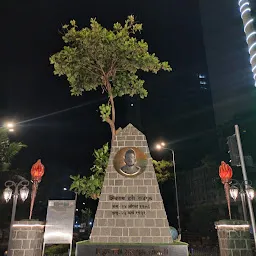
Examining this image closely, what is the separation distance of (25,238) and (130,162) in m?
4.45

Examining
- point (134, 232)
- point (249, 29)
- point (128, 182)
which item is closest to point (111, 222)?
point (134, 232)

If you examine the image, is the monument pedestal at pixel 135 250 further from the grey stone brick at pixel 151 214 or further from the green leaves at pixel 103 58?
the green leaves at pixel 103 58

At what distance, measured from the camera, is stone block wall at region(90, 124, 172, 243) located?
7766 mm

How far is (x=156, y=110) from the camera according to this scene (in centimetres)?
3859

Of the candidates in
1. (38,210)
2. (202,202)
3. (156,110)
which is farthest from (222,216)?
(38,210)

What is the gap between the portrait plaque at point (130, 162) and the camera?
841 centimetres

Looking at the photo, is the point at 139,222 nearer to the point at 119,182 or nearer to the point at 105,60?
the point at 119,182

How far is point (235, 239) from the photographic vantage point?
357 inches

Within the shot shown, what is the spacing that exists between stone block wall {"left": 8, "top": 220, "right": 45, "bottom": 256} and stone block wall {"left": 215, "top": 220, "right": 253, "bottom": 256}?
6698mm

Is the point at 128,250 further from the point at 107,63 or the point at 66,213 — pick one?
the point at 107,63

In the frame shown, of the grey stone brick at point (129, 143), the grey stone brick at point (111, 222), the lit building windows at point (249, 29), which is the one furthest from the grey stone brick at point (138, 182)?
the lit building windows at point (249, 29)

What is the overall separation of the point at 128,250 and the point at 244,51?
3749 cm

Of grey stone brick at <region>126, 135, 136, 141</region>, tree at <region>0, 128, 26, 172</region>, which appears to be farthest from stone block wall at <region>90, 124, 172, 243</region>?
tree at <region>0, 128, 26, 172</region>

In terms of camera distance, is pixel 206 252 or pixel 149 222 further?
pixel 206 252
